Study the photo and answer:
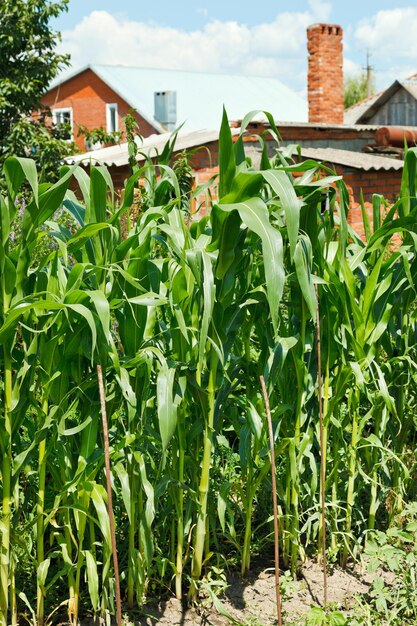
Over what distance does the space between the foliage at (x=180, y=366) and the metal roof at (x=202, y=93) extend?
24.5 meters

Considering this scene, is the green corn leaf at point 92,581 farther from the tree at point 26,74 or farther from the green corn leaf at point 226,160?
the tree at point 26,74

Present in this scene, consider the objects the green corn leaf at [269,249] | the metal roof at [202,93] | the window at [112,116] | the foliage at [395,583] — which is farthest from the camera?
the window at [112,116]

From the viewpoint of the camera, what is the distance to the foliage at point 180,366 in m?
2.55

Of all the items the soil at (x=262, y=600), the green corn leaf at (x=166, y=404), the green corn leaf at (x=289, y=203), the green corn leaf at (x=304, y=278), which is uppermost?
the green corn leaf at (x=289, y=203)

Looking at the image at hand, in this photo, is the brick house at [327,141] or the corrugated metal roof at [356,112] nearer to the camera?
the brick house at [327,141]

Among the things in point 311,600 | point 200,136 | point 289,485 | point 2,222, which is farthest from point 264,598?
point 200,136

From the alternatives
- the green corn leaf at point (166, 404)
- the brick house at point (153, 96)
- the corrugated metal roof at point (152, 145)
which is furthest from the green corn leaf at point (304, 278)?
the brick house at point (153, 96)

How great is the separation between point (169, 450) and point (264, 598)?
0.68 m

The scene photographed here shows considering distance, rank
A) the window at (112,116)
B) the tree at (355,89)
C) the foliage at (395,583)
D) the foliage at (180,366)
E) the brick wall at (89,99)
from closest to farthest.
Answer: the foliage at (180,366) < the foliage at (395,583) < the brick wall at (89,99) < the window at (112,116) < the tree at (355,89)

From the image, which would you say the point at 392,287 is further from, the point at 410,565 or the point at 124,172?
the point at 124,172

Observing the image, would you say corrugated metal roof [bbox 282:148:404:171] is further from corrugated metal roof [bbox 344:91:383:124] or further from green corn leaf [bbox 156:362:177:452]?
corrugated metal roof [bbox 344:91:383:124]

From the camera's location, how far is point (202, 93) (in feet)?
99.5

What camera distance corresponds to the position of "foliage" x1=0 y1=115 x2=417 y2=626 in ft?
8.36

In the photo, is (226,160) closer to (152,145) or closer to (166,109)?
(152,145)
